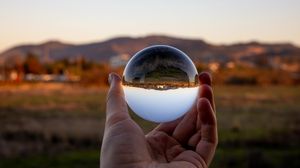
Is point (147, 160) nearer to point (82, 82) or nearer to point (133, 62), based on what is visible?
point (133, 62)

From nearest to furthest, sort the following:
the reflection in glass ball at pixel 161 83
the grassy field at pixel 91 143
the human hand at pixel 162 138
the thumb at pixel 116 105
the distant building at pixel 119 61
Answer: the human hand at pixel 162 138, the thumb at pixel 116 105, the reflection in glass ball at pixel 161 83, the grassy field at pixel 91 143, the distant building at pixel 119 61

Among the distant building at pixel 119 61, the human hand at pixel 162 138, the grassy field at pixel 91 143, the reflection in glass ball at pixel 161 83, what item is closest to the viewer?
the human hand at pixel 162 138

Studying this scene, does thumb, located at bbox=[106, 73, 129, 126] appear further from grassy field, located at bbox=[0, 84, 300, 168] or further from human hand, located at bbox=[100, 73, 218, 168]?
grassy field, located at bbox=[0, 84, 300, 168]

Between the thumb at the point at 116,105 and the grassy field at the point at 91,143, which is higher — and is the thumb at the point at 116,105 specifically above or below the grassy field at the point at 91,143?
above

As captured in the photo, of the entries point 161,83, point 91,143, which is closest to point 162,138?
point 161,83

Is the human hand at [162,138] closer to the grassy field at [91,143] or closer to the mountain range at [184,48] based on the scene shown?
the grassy field at [91,143]

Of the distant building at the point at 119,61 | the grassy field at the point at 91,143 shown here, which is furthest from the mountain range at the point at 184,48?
the grassy field at the point at 91,143

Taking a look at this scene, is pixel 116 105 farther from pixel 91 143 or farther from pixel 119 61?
pixel 119 61

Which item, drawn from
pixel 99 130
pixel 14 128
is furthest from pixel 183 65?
pixel 14 128
